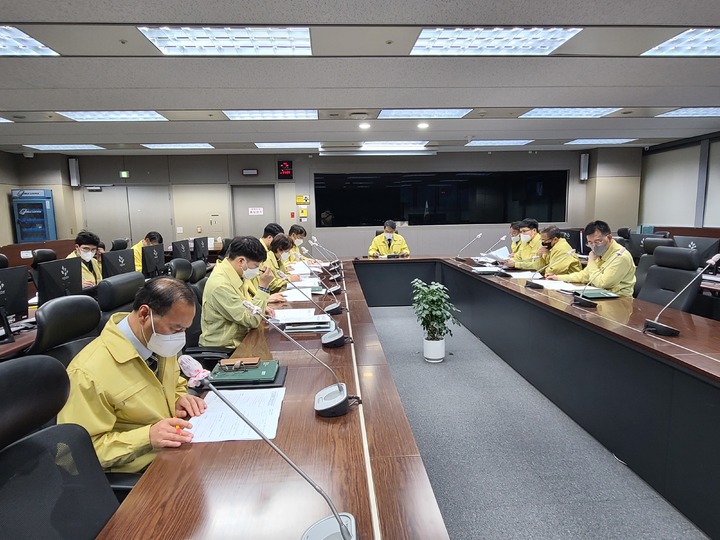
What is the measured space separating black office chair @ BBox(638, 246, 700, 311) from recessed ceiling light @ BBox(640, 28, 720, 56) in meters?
1.49

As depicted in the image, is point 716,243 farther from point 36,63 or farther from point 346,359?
point 36,63

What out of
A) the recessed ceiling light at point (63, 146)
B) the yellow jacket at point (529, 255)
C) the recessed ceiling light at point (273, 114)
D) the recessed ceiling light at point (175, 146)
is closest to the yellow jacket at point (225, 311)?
the recessed ceiling light at point (273, 114)

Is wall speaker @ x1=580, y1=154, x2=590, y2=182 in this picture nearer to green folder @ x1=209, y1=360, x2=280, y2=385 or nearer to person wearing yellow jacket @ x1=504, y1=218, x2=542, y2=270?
person wearing yellow jacket @ x1=504, y1=218, x2=542, y2=270

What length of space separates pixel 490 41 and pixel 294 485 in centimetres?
308

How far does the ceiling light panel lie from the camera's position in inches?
101

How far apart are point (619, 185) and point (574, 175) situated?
0.82m

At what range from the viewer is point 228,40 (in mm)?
2717

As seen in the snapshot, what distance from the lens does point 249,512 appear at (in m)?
0.86

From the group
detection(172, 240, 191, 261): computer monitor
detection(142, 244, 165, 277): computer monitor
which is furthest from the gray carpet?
detection(172, 240, 191, 261): computer monitor

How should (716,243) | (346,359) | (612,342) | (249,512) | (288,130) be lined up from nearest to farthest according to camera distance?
1. (249,512)
2. (346,359)
3. (612,342)
4. (716,243)
5. (288,130)

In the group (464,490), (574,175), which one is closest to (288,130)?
(464,490)

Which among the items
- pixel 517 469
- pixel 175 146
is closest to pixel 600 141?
pixel 517 469

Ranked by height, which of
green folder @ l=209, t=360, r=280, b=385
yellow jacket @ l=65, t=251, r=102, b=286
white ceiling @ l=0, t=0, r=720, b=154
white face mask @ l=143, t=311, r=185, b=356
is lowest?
green folder @ l=209, t=360, r=280, b=385

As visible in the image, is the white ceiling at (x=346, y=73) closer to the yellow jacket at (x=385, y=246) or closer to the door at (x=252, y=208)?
the yellow jacket at (x=385, y=246)
